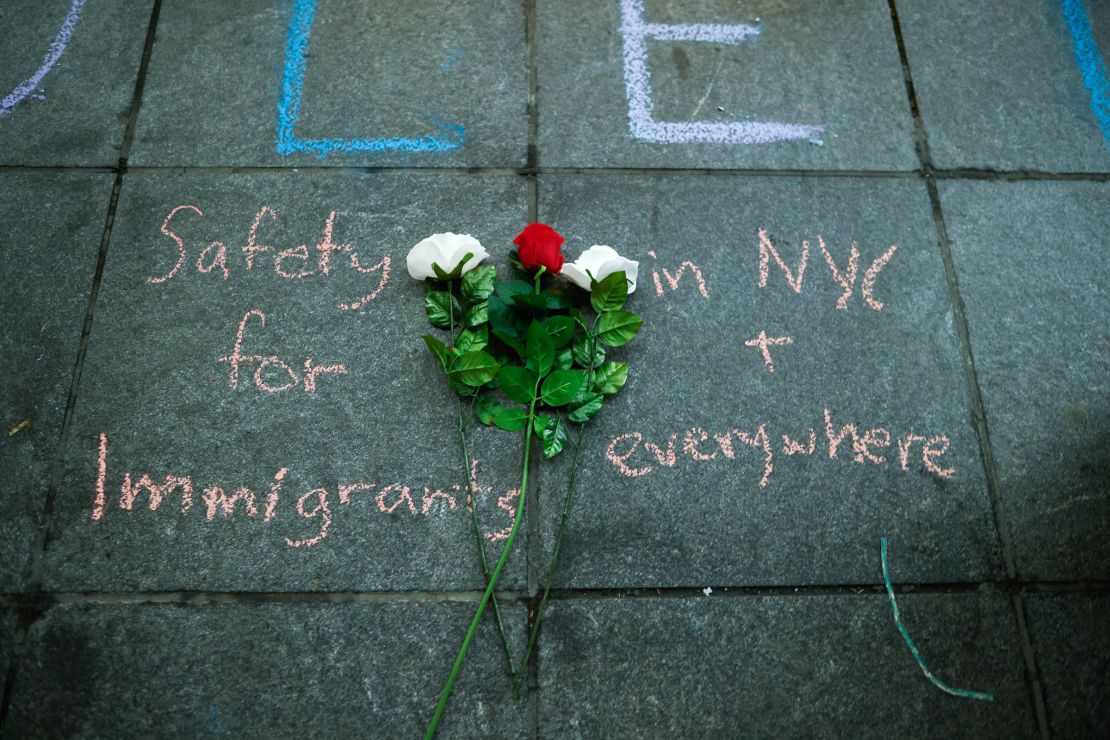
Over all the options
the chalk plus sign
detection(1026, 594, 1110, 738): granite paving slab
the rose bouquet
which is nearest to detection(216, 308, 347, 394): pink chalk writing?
the rose bouquet

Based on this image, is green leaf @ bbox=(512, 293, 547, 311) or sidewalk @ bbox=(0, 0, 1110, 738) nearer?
sidewalk @ bbox=(0, 0, 1110, 738)

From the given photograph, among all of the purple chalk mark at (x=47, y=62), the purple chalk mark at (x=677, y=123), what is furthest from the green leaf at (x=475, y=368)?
the purple chalk mark at (x=47, y=62)

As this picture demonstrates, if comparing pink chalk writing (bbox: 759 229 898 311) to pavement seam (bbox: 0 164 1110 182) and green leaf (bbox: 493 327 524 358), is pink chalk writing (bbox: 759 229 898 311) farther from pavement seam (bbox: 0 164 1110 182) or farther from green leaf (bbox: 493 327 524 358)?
green leaf (bbox: 493 327 524 358)

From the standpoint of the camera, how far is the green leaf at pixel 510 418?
2.21 meters

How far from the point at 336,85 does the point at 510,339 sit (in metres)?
1.24

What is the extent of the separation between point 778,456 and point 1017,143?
1495 mm

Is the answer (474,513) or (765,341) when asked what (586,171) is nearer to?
(765,341)

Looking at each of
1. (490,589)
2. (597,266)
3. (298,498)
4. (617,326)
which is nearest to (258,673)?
(298,498)

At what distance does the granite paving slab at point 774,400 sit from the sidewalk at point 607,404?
0.04 ft

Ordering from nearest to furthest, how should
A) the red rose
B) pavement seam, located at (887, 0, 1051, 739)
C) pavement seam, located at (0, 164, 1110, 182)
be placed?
pavement seam, located at (887, 0, 1051, 739), the red rose, pavement seam, located at (0, 164, 1110, 182)

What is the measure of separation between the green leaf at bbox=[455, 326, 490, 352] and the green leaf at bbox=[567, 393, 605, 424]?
31 centimetres

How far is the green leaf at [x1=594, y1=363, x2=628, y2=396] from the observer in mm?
2275

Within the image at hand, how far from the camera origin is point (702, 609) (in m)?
2.13

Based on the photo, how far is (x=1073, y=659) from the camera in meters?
2.12
